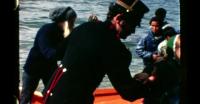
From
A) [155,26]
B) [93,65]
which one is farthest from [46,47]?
[155,26]

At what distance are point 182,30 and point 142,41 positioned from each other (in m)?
1.75

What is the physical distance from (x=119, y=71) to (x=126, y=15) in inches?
9.4

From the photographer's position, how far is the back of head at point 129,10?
1.64 m

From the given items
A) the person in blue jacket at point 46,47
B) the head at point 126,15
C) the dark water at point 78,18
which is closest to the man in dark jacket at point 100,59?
the head at point 126,15

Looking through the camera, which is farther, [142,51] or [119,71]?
[142,51]

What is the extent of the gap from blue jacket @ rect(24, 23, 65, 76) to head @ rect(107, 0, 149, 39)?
2.70 ft

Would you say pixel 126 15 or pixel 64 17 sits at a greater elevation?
pixel 126 15

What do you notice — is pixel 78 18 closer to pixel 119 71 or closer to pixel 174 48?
pixel 174 48

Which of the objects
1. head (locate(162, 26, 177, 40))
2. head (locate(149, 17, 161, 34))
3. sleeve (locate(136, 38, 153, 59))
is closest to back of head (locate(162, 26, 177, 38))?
head (locate(162, 26, 177, 40))

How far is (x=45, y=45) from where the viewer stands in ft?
8.39

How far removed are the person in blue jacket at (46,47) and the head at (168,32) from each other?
936 mm

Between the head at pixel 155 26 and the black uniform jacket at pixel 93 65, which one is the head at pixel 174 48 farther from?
the head at pixel 155 26
